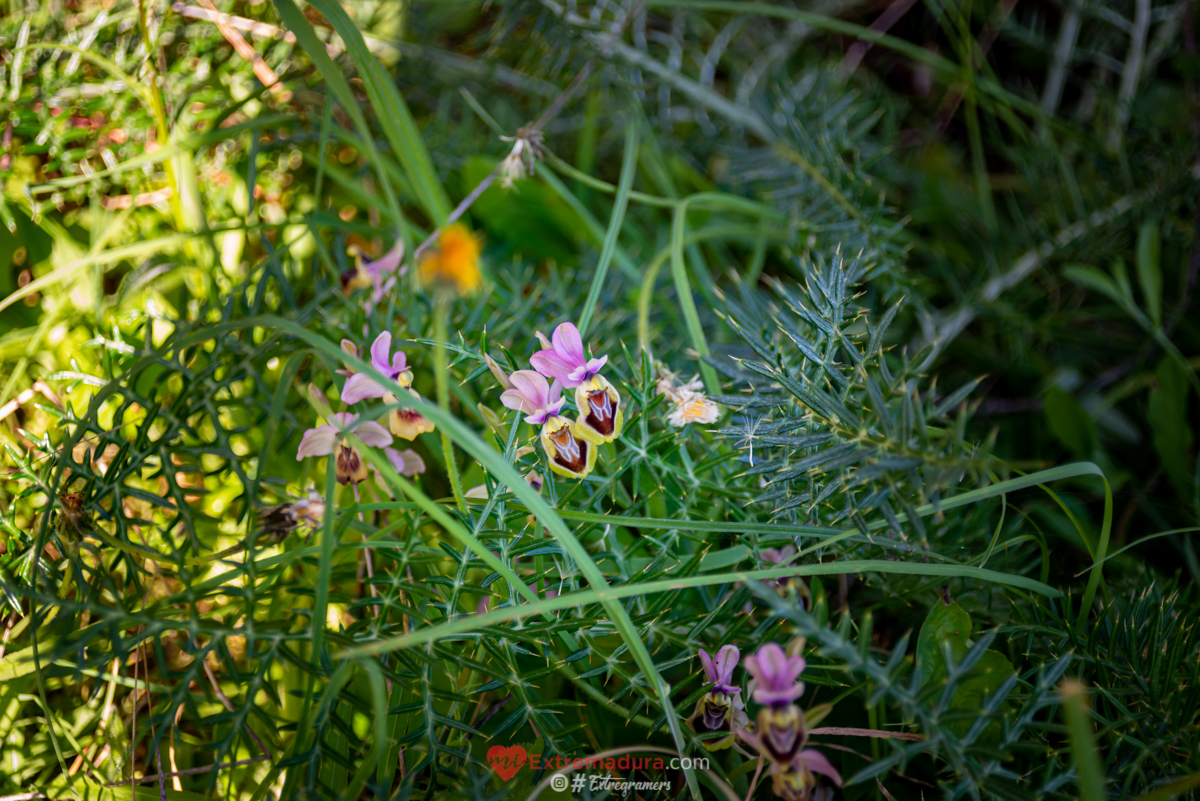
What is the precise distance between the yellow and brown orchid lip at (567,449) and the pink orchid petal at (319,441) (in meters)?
0.24

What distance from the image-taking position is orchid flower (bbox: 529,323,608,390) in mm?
726

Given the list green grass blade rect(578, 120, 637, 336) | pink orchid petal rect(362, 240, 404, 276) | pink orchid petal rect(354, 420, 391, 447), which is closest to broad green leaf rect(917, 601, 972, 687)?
green grass blade rect(578, 120, 637, 336)

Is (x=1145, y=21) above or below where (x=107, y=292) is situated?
above

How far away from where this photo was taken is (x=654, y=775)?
77cm

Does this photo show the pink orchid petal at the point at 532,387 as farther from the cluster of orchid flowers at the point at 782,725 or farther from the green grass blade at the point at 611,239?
the cluster of orchid flowers at the point at 782,725

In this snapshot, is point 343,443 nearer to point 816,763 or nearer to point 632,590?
point 632,590

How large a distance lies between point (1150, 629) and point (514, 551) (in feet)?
2.40

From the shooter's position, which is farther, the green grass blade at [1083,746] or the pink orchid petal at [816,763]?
the pink orchid petal at [816,763]

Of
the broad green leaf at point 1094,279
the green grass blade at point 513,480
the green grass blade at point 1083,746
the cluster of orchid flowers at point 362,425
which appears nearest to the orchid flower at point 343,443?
the cluster of orchid flowers at point 362,425

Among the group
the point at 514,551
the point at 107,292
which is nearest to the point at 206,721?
the point at 514,551

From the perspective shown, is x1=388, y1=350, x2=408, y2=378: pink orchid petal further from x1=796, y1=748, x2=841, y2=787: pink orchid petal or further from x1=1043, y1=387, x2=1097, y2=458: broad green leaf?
x1=1043, y1=387, x2=1097, y2=458: broad green leaf

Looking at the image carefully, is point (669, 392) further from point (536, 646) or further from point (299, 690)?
point (299, 690)

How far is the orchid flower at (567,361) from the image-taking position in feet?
2.38

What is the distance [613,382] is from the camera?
38.2 inches
